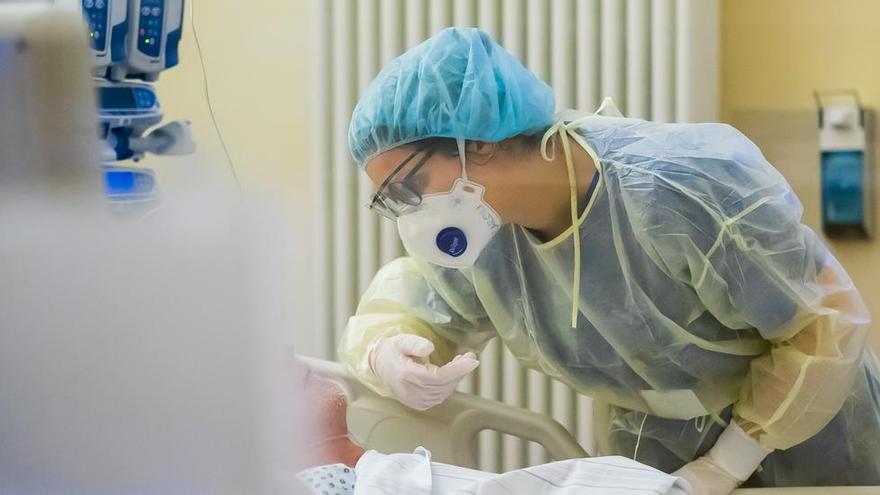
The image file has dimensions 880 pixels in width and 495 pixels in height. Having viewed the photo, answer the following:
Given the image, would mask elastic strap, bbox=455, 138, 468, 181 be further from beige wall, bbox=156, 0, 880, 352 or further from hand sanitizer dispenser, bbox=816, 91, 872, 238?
hand sanitizer dispenser, bbox=816, 91, 872, 238

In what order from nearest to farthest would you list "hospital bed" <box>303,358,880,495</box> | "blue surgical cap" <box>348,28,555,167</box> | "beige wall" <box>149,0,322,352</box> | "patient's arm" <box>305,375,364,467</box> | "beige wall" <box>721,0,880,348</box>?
1. "beige wall" <box>149,0,322,352</box>
2. "blue surgical cap" <box>348,28,555,167</box>
3. "patient's arm" <box>305,375,364,467</box>
4. "hospital bed" <box>303,358,880,495</box>
5. "beige wall" <box>721,0,880,348</box>

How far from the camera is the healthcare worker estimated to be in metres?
1.11

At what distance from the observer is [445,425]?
1.38 m

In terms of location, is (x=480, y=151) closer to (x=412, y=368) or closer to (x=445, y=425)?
(x=412, y=368)

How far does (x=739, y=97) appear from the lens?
1481mm

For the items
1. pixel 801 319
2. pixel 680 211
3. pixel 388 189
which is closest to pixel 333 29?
pixel 388 189

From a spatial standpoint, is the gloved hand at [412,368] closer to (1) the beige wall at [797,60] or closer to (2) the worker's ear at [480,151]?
(2) the worker's ear at [480,151]

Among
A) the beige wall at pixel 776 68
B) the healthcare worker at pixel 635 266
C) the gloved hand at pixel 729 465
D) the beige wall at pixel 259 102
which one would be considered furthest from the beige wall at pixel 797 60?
the beige wall at pixel 259 102

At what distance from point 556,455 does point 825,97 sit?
640 mm

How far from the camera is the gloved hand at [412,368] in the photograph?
1.26 m

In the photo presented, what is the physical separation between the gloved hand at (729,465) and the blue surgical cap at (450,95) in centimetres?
44

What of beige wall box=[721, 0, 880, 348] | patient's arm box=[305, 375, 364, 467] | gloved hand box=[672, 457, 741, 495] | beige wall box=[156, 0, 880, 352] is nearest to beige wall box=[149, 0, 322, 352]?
beige wall box=[156, 0, 880, 352]

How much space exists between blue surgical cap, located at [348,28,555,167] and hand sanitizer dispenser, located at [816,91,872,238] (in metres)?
0.51

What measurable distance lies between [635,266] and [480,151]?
8.6 inches
